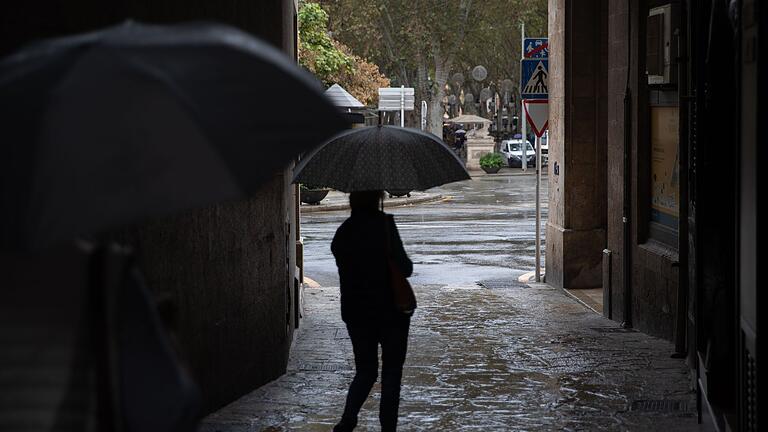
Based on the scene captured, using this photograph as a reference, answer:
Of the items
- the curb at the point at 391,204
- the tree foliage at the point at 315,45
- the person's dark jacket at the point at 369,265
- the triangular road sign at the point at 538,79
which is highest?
the tree foliage at the point at 315,45

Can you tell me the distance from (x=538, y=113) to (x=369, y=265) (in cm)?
1132

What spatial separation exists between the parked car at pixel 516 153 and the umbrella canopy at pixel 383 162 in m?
50.9

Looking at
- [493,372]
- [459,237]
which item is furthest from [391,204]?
[493,372]

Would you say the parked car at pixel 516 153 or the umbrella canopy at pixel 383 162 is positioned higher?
the umbrella canopy at pixel 383 162

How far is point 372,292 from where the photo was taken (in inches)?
271

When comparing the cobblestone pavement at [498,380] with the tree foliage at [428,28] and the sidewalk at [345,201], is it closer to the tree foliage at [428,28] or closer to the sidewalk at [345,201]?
the sidewalk at [345,201]

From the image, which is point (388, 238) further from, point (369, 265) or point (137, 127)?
point (137, 127)

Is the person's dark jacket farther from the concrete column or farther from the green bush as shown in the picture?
Answer: the green bush

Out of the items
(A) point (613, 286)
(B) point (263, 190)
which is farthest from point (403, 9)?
(B) point (263, 190)

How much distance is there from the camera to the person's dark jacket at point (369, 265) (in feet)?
22.5

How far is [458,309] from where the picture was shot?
14.5 meters

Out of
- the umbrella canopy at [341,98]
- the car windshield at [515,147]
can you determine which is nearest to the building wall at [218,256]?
the umbrella canopy at [341,98]

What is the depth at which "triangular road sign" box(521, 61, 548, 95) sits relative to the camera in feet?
58.1

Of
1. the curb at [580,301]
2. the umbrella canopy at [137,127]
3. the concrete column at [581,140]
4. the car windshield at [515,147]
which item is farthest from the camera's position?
the car windshield at [515,147]
